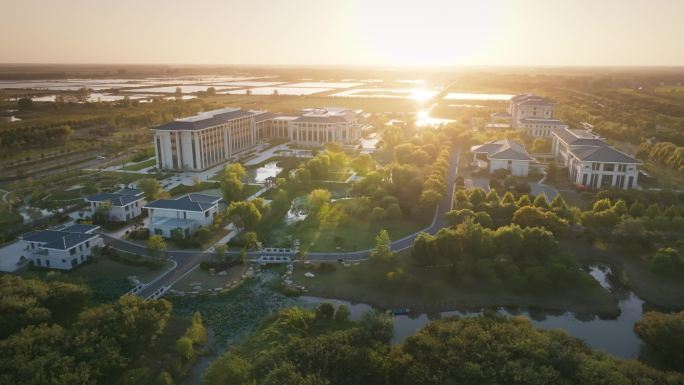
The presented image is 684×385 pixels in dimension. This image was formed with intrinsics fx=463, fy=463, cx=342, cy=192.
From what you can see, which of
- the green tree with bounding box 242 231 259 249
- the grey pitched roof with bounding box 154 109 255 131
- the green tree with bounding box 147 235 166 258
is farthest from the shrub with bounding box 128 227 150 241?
the grey pitched roof with bounding box 154 109 255 131

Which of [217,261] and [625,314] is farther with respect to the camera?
[217,261]

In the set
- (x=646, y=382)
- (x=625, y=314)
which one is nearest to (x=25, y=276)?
(x=646, y=382)

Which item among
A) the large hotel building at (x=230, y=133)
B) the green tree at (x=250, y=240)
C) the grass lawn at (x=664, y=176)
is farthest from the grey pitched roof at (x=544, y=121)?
the green tree at (x=250, y=240)

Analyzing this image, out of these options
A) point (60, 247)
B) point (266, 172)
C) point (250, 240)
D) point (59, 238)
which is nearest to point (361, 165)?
point (266, 172)

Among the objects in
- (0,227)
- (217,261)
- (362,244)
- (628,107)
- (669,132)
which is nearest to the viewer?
(217,261)

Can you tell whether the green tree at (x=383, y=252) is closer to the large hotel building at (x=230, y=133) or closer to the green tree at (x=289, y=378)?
the green tree at (x=289, y=378)

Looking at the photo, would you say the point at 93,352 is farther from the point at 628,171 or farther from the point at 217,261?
the point at 628,171
